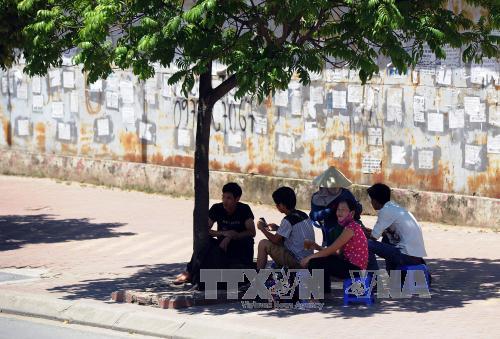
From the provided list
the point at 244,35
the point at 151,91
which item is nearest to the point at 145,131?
the point at 151,91

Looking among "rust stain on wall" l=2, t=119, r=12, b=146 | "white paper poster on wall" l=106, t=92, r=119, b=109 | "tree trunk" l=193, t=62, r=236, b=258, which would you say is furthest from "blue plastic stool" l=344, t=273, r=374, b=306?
"rust stain on wall" l=2, t=119, r=12, b=146

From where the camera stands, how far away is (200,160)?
43.3 ft

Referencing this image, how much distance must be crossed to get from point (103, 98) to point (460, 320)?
13.1 metres

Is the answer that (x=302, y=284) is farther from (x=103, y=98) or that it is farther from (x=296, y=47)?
(x=103, y=98)

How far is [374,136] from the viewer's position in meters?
19.2

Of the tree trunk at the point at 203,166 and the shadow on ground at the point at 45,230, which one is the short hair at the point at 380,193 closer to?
the tree trunk at the point at 203,166

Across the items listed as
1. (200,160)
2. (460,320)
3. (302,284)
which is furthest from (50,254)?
(460,320)

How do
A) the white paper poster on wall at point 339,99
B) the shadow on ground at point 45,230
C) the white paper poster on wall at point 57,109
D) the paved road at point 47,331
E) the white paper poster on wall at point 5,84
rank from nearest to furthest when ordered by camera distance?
the paved road at point 47,331 → the shadow on ground at point 45,230 → the white paper poster on wall at point 339,99 → the white paper poster on wall at point 57,109 → the white paper poster on wall at point 5,84

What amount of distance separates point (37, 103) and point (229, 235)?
40.1 ft

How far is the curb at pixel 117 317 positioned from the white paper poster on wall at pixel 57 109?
1097cm

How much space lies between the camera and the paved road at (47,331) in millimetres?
11812

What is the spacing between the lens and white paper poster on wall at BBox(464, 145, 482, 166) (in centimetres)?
1786

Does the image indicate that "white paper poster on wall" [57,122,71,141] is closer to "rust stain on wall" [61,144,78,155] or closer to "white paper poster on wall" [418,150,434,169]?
"rust stain on wall" [61,144,78,155]

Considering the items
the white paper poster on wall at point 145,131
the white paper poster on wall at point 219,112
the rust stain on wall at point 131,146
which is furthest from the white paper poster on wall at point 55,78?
the white paper poster on wall at point 219,112
